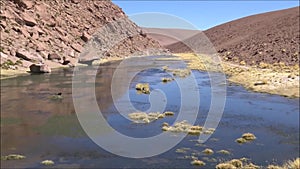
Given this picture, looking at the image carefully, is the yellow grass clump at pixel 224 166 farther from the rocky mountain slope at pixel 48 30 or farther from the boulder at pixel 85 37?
the boulder at pixel 85 37

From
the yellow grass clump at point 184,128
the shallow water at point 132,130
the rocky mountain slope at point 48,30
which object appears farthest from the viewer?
the rocky mountain slope at point 48,30

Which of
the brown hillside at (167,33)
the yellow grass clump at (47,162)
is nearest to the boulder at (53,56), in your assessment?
the yellow grass clump at (47,162)

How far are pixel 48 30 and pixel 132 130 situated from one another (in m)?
48.4

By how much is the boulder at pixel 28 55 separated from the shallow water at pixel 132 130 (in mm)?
18427

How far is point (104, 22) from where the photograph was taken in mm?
92188

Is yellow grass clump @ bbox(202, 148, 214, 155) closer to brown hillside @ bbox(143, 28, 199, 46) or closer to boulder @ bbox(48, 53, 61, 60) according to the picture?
boulder @ bbox(48, 53, 61, 60)

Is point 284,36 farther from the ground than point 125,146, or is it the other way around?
point 284,36

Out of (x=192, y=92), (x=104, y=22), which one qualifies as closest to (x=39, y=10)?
(x=104, y=22)

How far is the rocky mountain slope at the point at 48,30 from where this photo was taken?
43.7 m

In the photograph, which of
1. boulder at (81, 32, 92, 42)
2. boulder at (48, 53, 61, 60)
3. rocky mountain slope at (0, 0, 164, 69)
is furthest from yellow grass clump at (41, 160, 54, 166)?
boulder at (81, 32, 92, 42)

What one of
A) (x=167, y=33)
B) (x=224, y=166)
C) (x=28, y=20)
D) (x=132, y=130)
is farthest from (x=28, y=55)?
(x=167, y=33)

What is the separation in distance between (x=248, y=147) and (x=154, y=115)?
6184 mm

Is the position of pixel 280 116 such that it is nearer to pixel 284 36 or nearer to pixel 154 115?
pixel 154 115

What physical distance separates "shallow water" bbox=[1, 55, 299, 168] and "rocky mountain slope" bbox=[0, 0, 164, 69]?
19.7 meters
